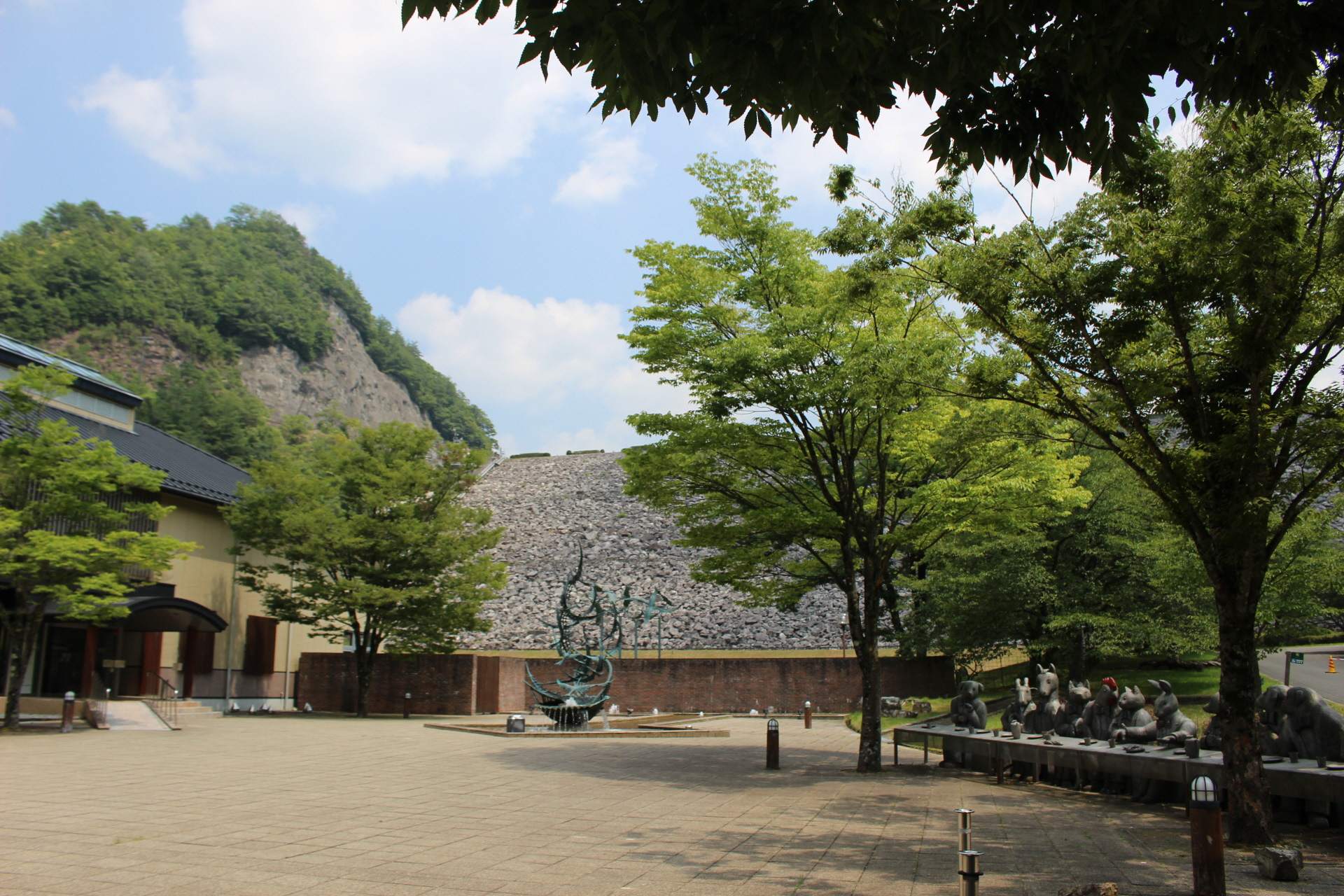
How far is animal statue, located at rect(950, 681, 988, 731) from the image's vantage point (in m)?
17.2

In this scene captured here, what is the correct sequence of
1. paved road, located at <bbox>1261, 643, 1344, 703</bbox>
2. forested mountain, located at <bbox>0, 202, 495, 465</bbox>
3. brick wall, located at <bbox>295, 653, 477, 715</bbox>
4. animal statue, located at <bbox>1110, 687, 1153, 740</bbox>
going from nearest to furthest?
animal statue, located at <bbox>1110, 687, 1153, 740</bbox> < paved road, located at <bbox>1261, 643, 1344, 703</bbox> < brick wall, located at <bbox>295, 653, 477, 715</bbox> < forested mountain, located at <bbox>0, 202, 495, 465</bbox>

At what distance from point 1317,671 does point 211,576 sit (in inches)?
1307

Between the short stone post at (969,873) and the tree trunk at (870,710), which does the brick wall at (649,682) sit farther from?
the short stone post at (969,873)

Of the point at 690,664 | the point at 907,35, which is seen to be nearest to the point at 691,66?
the point at 907,35

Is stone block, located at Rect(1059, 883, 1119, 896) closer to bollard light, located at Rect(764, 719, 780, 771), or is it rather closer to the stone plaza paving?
the stone plaza paving

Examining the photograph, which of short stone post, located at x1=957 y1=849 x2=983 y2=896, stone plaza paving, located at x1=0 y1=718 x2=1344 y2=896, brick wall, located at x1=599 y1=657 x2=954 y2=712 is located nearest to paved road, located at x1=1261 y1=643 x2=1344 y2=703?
brick wall, located at x1=599 y1=657 x2=954 y2=712

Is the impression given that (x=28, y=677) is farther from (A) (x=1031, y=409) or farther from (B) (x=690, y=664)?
(A) (x=1031, y=409)

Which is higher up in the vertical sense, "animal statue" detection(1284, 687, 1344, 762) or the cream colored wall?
the cream colored wall

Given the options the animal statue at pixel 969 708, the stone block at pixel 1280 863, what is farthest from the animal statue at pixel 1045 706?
the stone block at pixel 1280 863

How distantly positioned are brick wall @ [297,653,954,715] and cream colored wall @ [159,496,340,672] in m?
3.04

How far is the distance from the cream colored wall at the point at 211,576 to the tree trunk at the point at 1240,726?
26643 mm

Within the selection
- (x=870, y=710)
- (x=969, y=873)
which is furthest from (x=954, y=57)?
(x=870, y=710)

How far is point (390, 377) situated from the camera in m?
146

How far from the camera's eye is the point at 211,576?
103 feet
